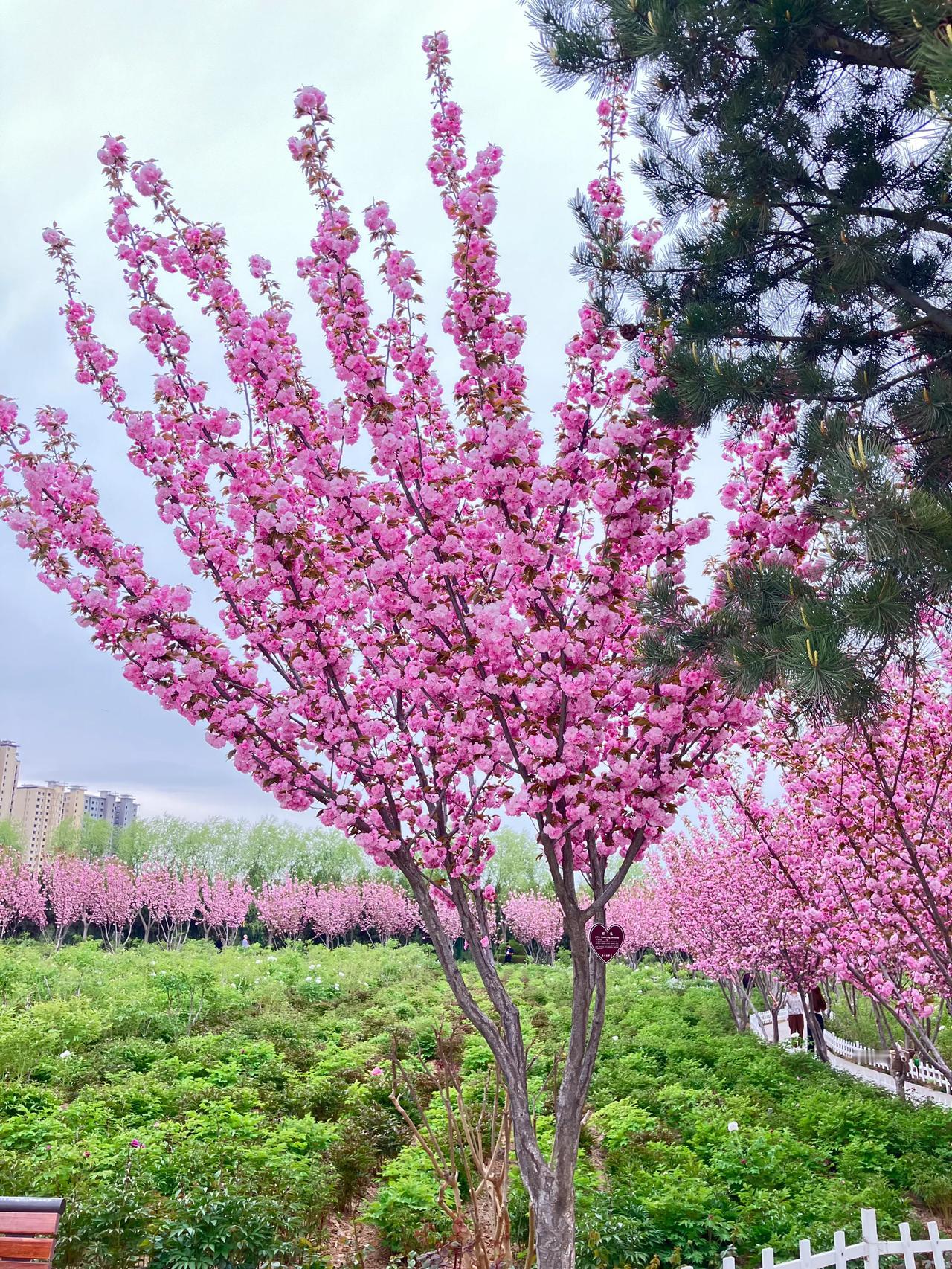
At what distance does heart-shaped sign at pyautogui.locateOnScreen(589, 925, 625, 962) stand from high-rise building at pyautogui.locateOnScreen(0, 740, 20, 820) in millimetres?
81522

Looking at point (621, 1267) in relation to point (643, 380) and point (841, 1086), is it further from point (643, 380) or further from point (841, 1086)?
point (841, 1086)

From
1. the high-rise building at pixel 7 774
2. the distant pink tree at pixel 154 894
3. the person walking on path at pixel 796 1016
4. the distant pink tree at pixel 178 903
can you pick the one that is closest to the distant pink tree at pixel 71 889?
the distant pink tree at pixel 154 894

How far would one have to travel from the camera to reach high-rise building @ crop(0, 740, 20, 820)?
76375 millimetres

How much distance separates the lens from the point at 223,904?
3331cm

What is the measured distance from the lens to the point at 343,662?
4277 millimetres

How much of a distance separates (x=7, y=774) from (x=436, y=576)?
8784 cm

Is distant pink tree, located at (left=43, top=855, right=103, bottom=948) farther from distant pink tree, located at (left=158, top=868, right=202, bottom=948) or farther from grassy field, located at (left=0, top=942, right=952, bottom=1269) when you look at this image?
grassy field, located at (left=0, top=942, right=952, bottom=1269)

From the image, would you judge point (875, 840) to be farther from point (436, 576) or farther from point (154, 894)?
point (154, 894)

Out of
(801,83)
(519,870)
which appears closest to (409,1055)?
(801,83)

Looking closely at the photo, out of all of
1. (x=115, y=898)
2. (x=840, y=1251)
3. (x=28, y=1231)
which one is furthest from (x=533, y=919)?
(x=28, y=1231)

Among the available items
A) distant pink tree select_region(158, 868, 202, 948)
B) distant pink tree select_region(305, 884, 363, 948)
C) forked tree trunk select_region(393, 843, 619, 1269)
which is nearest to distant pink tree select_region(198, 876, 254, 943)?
distant pink tree select_region(158, 868, 202, 948)

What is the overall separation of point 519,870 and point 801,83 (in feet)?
134

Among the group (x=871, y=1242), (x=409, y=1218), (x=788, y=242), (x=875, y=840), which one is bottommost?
(x=409, y=1218)

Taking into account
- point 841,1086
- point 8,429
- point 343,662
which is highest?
point 8,429
